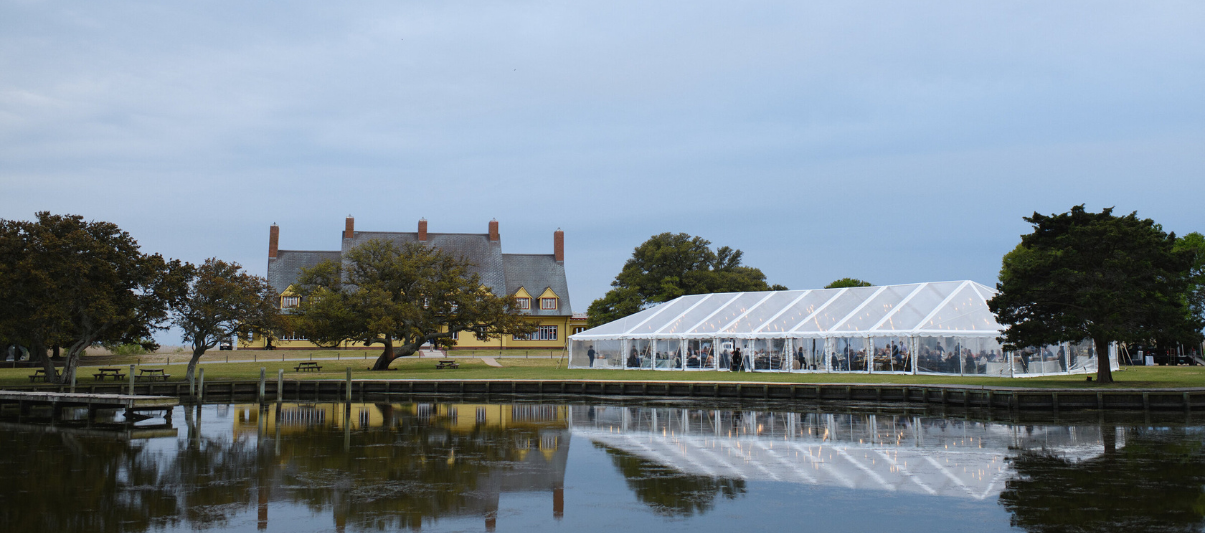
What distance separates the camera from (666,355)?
37562mm

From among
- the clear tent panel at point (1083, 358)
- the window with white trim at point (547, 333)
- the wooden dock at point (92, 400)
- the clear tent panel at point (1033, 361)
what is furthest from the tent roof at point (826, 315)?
the window with white trim at point (547, 333)

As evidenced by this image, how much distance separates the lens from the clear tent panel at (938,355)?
30.8 m

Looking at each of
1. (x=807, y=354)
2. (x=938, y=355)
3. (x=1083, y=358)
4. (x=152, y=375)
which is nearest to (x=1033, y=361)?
(x=1083, y=358)

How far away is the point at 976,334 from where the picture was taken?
29.9m

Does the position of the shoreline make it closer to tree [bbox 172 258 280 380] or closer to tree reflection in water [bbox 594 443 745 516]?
tree [bbox 172 258 280 380]

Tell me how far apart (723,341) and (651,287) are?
58.2ft

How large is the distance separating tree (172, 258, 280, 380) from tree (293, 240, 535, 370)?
6518 mm

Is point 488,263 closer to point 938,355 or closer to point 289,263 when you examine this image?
point 289,263

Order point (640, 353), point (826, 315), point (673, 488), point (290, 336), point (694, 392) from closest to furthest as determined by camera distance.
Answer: point (673, 488) < point (694, 392) < point (290, 336) < point (826, 315) < point (640, 353)

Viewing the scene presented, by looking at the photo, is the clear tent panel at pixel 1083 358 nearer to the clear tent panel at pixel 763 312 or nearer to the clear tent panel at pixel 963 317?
the clear tent panel at pixel 963 317

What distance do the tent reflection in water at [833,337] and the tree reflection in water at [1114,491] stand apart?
14618 mm

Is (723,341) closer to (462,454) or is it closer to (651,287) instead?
(651,287)

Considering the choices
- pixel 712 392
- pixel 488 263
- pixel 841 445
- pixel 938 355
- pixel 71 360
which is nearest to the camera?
pixel 841 445

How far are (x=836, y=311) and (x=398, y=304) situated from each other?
62.7 feet
